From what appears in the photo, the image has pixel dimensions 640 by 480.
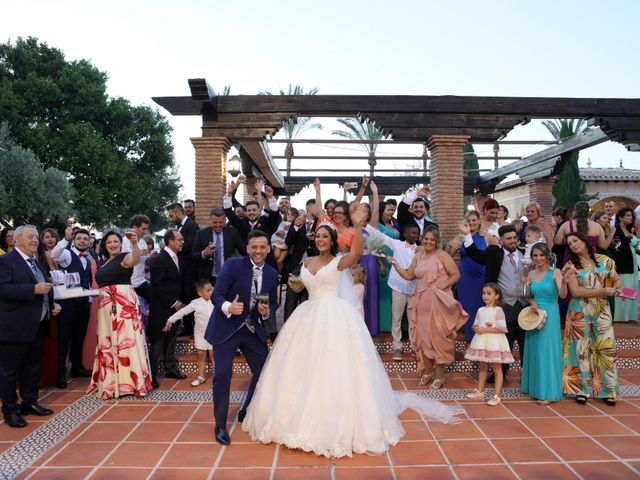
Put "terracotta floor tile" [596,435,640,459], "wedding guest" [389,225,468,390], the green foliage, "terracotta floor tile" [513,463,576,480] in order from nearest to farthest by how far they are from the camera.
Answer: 1. "terracotta floor tile" [513,463,576,480]
2. "terracotta floor tile" [596,435,640,459]
3. "wedding guest" [389,225,468,390]
4. the green foliage

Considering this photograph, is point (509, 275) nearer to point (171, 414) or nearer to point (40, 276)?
point (171, 414)

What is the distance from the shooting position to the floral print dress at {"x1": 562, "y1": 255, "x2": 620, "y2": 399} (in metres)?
5.45

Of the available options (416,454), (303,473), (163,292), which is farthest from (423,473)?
(163,292)

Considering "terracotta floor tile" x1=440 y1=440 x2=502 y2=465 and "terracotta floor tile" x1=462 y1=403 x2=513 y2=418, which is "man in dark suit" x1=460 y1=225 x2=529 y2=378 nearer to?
"terracotta floor tile" x1=462 y1=403 x2=513 y2=418

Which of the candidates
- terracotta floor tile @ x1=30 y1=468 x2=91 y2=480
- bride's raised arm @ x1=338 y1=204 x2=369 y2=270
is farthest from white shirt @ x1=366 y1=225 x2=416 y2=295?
terracotta floor tile @ x1=30 y1=468 x2=91 y2=480

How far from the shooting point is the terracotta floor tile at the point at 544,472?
3701mm

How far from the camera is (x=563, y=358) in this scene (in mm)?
5633

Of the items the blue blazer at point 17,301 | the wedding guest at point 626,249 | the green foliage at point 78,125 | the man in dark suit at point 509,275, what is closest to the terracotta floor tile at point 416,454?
the man in dark suit at point 509,275

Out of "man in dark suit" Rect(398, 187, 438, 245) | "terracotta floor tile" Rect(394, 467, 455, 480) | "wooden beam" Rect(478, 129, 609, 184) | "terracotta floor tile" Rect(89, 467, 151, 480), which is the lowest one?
"terracotta floor tile" Rect(89, 467, 151, 480)

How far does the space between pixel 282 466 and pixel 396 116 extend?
766 cm

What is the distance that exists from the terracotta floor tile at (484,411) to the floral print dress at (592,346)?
86 cm

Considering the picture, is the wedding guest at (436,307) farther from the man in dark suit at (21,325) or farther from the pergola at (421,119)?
the pergola at (421,119)


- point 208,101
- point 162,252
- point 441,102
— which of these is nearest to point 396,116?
point 441,102

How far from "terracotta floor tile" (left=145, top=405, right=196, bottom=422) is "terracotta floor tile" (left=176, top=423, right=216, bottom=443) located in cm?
24
